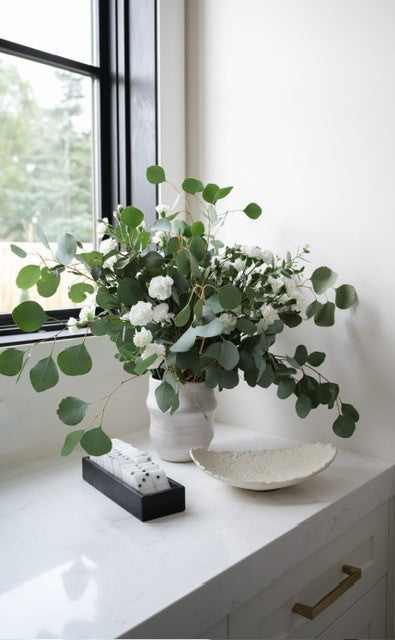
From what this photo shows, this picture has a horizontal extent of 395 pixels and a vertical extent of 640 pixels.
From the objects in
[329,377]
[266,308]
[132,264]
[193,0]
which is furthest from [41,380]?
[193,0]

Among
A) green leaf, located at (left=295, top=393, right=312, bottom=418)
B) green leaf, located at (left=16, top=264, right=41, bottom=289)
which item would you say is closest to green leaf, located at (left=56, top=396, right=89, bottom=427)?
green leaf, located at (left=16, top=264, right=41, bottom=289)

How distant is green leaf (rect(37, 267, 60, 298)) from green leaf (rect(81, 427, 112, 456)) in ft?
0.82

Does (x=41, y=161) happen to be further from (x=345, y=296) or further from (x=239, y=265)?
(x=345, y=296)

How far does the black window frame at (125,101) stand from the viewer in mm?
1444

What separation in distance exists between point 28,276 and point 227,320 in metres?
0.36

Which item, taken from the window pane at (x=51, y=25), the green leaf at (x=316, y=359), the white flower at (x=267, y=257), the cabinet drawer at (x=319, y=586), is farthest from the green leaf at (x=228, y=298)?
the window pane at (x=51, y=25)

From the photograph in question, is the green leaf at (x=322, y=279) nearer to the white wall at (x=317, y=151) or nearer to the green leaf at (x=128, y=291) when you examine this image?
the white wall at (x=317, y=151)

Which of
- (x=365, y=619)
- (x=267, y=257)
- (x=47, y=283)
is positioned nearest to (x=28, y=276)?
(x=47, y=283)

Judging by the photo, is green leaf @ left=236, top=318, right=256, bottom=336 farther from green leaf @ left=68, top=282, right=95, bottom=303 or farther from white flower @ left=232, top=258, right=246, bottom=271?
green leaf @ left=68, top=282, right=95, bottom=303

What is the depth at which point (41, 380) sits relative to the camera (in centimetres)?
95

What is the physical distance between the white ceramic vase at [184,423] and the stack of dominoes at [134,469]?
0.40ft

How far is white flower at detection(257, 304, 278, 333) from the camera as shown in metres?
1.06

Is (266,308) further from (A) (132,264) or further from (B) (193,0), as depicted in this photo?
(B) (193,0)

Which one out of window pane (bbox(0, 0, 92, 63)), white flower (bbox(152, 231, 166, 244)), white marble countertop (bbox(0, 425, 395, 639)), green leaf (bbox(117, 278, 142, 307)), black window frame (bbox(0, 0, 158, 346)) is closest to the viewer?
white marble countertop (bbox(0, 425, 395, 639))
